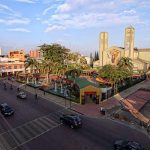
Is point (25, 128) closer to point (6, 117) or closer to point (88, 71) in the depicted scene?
point (6, 117)

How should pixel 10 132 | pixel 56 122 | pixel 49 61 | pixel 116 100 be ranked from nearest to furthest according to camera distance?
pixel 10 132
pixel 56 122
pixel 116 100
pixel 49 61

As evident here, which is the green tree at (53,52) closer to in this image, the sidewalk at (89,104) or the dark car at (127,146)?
the sidewalk at (89,104)

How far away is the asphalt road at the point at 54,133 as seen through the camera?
24328mm

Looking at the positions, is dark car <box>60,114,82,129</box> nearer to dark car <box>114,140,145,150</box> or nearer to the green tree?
dark car <box>114,140,145,150</box>

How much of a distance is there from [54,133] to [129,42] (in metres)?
84.3

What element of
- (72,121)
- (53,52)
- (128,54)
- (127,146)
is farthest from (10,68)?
(127,146)

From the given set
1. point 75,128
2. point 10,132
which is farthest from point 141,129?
point 10,132

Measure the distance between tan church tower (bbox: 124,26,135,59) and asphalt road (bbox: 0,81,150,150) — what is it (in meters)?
72.8

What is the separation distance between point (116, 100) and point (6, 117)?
2647 cm

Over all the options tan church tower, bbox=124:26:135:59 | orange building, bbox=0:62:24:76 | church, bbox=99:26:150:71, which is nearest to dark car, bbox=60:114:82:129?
church, bbox=99:26:150:71

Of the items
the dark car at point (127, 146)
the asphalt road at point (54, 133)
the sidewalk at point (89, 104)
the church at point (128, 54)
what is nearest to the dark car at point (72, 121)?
the asphalt road at point (54, 133)

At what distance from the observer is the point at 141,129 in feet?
99.6

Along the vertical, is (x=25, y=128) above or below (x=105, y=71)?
below

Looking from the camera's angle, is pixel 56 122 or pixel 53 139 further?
pixel 56 122
